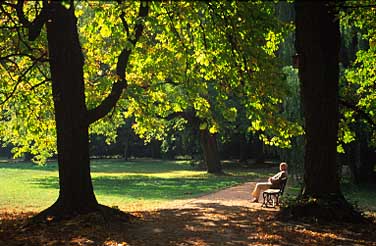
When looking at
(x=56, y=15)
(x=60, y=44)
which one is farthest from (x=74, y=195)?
(x=56, y=15)

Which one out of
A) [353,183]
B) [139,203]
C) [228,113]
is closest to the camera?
[228,113]

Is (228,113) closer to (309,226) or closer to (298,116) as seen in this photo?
(309,226)

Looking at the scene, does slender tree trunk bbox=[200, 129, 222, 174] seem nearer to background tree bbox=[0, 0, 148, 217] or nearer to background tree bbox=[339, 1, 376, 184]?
background tree bbox=[339, 1, 376, 184]

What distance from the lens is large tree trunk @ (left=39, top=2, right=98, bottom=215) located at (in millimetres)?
10414

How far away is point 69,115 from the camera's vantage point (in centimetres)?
1061

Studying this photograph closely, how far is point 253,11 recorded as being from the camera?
9195 mm

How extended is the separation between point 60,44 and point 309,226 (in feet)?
22.7

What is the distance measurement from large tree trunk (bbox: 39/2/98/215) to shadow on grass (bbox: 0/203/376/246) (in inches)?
34.1

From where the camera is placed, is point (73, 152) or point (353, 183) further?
point (353, 183)

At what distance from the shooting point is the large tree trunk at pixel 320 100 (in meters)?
10.2

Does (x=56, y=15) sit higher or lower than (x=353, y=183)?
higher

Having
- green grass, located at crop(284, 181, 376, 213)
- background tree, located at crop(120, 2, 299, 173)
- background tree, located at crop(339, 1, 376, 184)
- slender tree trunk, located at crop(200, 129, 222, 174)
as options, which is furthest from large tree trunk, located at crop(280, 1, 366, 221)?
slender tree trunk, located at crop(200, 129, 222, 174)

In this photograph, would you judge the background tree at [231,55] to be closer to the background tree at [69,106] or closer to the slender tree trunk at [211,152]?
the background tree at [69,106]

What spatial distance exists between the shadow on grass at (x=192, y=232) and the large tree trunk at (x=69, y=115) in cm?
87
